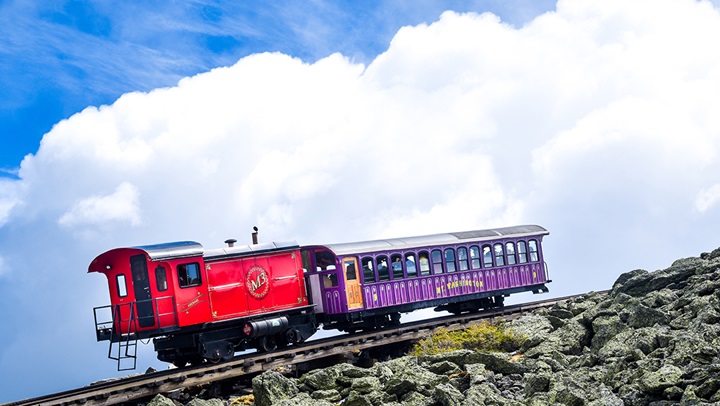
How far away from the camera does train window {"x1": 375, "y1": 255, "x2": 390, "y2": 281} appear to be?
24719 mm

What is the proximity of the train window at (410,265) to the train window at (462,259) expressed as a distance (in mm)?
2130

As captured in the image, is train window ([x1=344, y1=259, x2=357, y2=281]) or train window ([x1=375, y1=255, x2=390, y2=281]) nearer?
train window ([x1=344, y1=259, x2=357, y2=281])

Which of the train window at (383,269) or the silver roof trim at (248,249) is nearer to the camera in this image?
the silver roof trim at (248,249)

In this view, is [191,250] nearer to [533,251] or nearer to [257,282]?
[257,282]

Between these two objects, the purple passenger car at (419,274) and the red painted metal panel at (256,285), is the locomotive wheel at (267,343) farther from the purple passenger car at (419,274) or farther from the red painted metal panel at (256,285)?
the purple passenger car at (419,274)

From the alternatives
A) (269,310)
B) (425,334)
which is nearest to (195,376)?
(269,310)

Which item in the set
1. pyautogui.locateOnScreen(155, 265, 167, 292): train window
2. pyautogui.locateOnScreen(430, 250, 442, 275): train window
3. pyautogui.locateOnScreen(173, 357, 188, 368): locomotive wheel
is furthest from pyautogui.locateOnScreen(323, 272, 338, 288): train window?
pyautogui.locateOnScreen(155, 265, 167, 292): train window

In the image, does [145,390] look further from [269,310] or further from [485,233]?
[485,233]

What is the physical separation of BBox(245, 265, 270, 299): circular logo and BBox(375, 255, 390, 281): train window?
4144mm

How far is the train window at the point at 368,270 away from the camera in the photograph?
24312 millimetres

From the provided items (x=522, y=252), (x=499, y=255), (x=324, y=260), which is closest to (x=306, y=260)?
(x=324, y=260)

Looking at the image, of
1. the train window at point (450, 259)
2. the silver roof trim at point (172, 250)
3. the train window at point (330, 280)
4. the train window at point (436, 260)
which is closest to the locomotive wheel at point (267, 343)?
the train window at point (330, 280)

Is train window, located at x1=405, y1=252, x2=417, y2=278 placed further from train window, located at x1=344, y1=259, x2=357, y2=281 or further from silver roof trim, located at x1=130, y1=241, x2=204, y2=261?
silver roof trim, located at x1=130, y1=241, x2=204, y2=261

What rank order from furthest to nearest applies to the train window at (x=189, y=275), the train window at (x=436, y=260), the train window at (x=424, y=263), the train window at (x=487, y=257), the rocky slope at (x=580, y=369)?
the train window at (x=487, y=257)
the train window at (x=436, y=260)
the train window at (x=424, y=263)
the train window at (x=189, y=275)
the rocky slope at (x=580, y=369)
